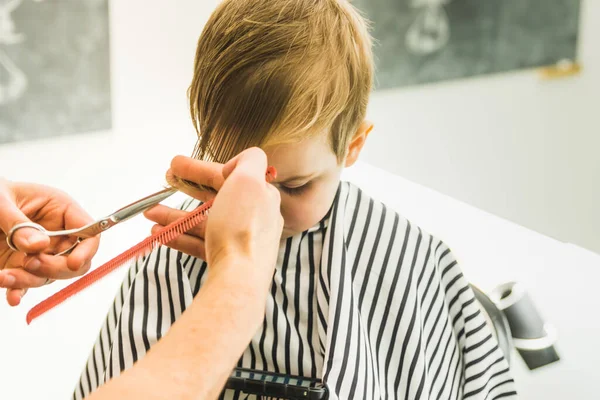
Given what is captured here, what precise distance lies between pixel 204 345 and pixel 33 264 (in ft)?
1.21

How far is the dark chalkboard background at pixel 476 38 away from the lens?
4.93 ft

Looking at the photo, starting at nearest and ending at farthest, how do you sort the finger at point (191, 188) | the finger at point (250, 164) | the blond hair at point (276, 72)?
1. the finger at point (250, 164)
2. the finger at point (191, 188)
3. the blond hair at point (276, 72)

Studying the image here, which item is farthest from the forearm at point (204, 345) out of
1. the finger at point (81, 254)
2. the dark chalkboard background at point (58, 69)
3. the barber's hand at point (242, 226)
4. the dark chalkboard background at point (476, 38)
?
the dark chalkboard background at point (476, 38)

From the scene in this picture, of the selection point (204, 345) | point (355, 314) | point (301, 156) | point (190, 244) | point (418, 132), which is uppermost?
point (418, 132)

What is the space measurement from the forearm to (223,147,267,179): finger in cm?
10

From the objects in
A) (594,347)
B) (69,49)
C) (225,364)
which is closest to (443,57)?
(594,347)

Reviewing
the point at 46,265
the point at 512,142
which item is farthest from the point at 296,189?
the point at 512,142

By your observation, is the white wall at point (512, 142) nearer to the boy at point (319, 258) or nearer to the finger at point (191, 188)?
the boy at point (319, 258)

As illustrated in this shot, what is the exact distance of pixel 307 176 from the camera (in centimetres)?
93

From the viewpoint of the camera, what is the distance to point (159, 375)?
52cm

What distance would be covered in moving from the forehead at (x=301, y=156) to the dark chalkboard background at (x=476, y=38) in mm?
866

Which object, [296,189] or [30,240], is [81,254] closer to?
[30,240]

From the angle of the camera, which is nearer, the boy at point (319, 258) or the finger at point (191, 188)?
the finger at point (191, 188)

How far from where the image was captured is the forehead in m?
0.89
